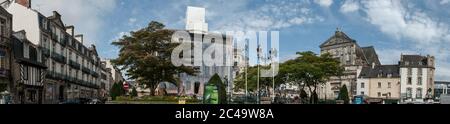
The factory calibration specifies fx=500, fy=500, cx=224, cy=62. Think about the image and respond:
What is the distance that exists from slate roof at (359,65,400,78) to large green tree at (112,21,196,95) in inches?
32.3

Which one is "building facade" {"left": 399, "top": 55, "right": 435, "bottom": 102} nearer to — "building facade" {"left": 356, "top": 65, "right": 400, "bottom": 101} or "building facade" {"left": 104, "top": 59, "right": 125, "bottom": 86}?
"building facade" {"left": 356, "top": 65, "right": 400, "bottom": 101}

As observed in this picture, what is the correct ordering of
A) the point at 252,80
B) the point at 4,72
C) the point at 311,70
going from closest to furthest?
the point at 4,72
the point at 252,80
the point at 311,70

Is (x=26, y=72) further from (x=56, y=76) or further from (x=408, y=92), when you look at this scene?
(x=408, y=92)

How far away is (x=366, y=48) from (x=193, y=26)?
727 millimetres

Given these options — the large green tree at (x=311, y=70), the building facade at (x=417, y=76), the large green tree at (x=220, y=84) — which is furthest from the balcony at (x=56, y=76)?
the building facade at (x=417, y=76)

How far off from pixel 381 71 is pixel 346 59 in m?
0.21

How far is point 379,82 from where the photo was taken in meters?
2.37

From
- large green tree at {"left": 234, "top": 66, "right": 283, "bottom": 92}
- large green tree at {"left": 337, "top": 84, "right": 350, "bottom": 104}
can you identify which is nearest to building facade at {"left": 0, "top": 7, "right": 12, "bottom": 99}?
large green tree at {"left": 234, "top": 66, "right": 283, "bottom": 92}

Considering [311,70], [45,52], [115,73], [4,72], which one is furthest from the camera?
[311,70]

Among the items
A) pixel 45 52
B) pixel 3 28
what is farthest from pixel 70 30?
pixel 3 28

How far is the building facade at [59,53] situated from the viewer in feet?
7.11

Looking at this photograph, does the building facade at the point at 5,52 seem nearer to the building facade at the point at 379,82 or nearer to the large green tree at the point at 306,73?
the large green tree at the point at 306,73
